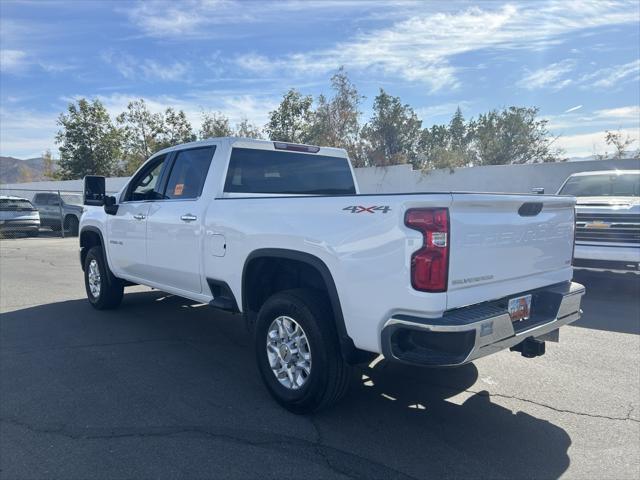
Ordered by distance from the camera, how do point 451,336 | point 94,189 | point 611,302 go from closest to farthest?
point 451,336 → point 94,189 → point 611,302

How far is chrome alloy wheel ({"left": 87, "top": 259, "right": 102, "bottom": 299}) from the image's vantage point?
687cm

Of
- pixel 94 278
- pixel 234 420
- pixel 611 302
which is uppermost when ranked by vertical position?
pixel 94 278

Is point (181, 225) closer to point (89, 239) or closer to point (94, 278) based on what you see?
point (94, 278)

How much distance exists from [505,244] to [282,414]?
6.68 ft

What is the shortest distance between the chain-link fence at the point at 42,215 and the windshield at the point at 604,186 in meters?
16.8

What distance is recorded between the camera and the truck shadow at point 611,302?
619cm

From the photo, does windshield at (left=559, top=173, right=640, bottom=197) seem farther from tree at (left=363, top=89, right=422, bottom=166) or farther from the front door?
tree at (left=363, top=89, right=422, bottom=166)

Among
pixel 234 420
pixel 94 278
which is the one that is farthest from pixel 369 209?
pixel 94 278

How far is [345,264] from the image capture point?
129 inches

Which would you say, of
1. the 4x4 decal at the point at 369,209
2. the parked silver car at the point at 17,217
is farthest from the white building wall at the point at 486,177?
the parked silver car at the point at 17,217

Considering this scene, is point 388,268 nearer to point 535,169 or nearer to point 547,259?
point 547,259

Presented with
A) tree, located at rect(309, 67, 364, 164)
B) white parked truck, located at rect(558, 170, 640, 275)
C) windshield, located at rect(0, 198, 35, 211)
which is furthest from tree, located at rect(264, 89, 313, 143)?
white parked truck, located at rect(558, 170, 640, 275)

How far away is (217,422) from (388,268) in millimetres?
1746

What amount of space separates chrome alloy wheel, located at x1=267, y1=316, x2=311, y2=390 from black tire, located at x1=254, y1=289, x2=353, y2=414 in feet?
0.20
